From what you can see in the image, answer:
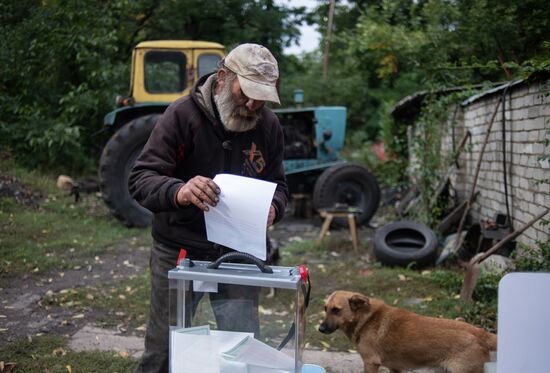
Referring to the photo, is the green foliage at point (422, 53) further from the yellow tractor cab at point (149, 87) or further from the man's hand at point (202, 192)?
the yellow tractor cab at point (149, 87)

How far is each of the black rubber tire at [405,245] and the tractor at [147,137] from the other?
66.1 inches

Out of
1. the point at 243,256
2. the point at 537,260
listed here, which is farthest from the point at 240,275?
the point at 537,260

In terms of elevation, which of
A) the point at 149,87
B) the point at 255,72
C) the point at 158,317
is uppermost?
the point at 149,87

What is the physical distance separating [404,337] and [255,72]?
199 centimetres

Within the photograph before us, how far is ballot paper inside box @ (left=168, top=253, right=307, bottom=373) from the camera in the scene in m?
1.78

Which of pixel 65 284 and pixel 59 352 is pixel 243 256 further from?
pixel 65 284

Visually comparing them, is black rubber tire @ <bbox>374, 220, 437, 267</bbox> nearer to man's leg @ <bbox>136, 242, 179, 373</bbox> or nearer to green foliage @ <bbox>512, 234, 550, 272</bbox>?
green foliage @ <bbox>512, 234, 550, 272</bbox>

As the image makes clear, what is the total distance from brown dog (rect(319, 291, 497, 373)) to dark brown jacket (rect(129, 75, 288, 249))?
1.30 meters

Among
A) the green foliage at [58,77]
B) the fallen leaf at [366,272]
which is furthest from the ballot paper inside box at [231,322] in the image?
the green foliage at [58,77]

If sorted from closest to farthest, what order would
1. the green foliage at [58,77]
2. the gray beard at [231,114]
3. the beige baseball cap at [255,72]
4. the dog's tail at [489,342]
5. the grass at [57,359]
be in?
1. the beige baseball cap at [255,72]
2. the gray beard at [231,114]
3. the dog's tail at [489,342]
4. the grass at [57,359]
5. the green foliage at [58,77]

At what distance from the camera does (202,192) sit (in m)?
1.94

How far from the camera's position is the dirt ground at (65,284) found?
4.45 meters

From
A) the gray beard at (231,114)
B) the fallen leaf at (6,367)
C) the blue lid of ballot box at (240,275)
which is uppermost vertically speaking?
the gray beard at (231,114)

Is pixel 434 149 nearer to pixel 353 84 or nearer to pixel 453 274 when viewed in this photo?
pixel 453 274
